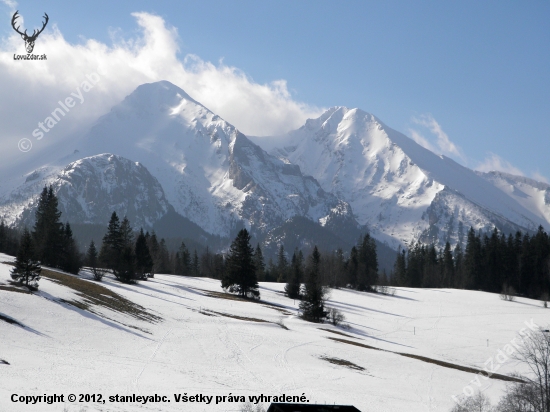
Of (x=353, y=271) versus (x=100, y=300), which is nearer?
(x=100, y=300)

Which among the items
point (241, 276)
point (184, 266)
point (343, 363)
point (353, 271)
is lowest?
point (343, 363)

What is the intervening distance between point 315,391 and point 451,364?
25673mm

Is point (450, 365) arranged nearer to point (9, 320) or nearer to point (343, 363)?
point (343, 363)

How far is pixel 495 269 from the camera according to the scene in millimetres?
154750

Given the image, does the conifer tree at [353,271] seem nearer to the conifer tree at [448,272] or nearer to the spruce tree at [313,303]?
the conifer tree at [448,272]

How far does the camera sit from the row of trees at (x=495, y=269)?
14638cm

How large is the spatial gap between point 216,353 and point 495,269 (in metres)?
123

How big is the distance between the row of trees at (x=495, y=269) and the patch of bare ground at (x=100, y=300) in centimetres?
10212

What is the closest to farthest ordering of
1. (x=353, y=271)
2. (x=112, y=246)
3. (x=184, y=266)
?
(x=112, y=246) < (x=353, y=271) < (x=184, y=266)

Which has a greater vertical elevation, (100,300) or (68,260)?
(68,260)

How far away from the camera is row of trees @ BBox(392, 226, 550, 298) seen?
14638cm

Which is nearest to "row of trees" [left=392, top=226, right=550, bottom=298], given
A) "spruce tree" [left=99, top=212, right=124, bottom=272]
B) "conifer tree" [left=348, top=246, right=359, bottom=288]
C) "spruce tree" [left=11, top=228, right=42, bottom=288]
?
"conifer tree" [left=348, top=246, right=359, bottom=288]

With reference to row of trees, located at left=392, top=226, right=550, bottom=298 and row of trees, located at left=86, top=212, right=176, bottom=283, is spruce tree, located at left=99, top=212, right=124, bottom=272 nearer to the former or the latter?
row of trees, located at left=86, top=212, right=176, bottom=283

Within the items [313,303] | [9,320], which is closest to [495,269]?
[313,303]
